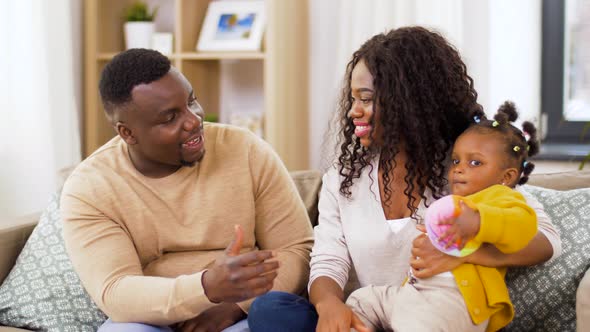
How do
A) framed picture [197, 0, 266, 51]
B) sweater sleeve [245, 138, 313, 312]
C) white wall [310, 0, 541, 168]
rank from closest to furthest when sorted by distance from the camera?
1. sweater sleeve [245, 138, 313, 312]
2. white wall [310, 0, 541, 168]
3. framed picture [197, 0, 266, 51]

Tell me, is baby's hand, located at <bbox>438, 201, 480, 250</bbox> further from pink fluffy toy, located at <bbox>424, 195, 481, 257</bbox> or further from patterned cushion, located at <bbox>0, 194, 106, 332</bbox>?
patterned cushion, located at <bbox>0, 194, 106, 332</bbox>

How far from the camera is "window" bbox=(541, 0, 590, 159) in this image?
287 cm

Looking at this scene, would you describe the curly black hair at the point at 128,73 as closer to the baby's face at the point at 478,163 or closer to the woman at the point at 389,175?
the woman at the point at 389,175

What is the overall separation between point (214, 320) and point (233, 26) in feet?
5.37

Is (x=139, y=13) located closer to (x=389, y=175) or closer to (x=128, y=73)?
(x=128, y=73)

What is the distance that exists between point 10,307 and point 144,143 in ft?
1.79

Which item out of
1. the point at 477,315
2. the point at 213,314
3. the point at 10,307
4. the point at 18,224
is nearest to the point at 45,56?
the point at 18,224

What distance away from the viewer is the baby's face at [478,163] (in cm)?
149

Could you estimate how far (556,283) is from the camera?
5.37ft

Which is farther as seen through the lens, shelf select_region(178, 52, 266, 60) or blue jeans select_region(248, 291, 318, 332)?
shelf select_region(178, 52, 266, 60)

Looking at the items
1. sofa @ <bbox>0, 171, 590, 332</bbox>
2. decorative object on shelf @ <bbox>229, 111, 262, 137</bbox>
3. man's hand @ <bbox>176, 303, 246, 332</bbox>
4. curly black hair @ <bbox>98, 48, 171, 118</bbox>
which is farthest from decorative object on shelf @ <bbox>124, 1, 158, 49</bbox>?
man's hand @ <bbox>176, 303, 246, 332</bbox>

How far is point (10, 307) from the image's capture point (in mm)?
1888

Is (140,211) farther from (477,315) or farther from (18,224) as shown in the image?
(477,315)

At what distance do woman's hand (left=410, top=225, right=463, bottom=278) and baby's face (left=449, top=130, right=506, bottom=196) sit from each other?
0.39ft
